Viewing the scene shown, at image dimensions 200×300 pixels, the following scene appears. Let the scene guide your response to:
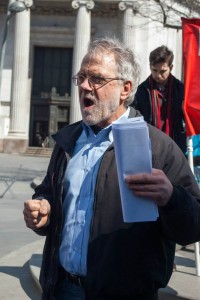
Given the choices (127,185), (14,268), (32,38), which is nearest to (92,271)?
(127,185)

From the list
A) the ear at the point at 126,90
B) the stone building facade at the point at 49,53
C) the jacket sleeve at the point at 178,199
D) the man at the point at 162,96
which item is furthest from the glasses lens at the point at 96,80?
the stone building facade at the point at 49,53

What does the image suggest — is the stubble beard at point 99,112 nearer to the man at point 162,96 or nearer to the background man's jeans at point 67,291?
the background man's jeans at point 67,291

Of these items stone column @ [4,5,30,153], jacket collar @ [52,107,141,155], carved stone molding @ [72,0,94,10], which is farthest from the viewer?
carved stone molding @ [72,0,94,10]

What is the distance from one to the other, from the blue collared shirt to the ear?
8 centimetres

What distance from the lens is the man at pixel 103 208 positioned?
Answer: 2.88 meters

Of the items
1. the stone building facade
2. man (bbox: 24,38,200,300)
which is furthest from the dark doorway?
man (bbox: 24,38,200,300)

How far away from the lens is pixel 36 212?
3.10 m

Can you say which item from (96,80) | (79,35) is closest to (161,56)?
(96,80)

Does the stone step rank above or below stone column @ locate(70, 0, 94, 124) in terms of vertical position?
below

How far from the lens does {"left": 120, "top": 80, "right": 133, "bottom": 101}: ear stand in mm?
3143

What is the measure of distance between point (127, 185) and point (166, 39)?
46.5 metres

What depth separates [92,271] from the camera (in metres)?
2.93

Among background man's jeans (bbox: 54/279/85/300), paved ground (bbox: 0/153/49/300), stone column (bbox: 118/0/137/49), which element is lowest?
paved ground (bbox: 0/153/49/300)

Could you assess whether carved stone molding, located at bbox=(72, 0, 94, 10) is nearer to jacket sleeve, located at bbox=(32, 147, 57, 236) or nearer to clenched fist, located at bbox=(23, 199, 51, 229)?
jacket sleeve, located at bbox=(32, 147, 57, 236)
